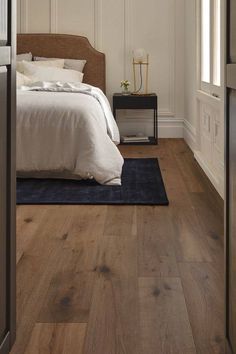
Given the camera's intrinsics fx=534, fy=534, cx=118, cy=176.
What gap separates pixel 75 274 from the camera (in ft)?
7.38

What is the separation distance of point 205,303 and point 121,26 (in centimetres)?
547

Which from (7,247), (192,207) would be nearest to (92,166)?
(192,207)

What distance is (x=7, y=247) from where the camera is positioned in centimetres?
149

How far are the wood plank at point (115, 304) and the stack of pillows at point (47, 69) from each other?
3643 millimetres

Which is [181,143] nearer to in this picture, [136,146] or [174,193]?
[136,146]

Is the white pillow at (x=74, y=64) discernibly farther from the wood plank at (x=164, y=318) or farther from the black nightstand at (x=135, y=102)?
the wood plank at (x=164, y=318)

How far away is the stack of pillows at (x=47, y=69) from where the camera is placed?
6039mm

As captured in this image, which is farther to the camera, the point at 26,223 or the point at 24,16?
the point at 24,16

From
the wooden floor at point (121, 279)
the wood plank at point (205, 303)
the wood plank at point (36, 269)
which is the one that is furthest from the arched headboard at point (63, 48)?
the wood plank at point (205, 303)

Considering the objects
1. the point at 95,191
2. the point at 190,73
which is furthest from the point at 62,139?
the point at 190,73

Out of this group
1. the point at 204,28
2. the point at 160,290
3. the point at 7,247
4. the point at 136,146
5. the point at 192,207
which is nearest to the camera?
the point at 7,247

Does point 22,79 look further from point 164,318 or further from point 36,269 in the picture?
point 164,318

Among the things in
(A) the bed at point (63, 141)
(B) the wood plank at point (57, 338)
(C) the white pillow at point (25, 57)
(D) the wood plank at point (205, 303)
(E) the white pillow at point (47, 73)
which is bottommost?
(B) the wood plank at point (57, 338)

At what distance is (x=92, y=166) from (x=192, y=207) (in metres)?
0.93
